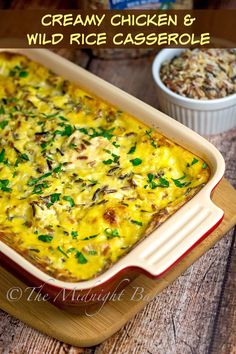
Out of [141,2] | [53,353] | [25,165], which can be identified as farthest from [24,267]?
[141,2]

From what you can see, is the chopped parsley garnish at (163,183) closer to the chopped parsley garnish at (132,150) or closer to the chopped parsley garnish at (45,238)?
the chopped parsley garnish at (132,150)

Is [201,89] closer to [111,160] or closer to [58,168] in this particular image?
[111,160]

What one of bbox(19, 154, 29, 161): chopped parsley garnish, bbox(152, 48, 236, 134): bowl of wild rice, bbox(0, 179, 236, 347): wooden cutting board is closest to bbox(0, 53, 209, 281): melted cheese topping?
bbox(19, 154, 29, 161): chopped parsley garnish

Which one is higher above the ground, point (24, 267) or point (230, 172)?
point (24, 267)

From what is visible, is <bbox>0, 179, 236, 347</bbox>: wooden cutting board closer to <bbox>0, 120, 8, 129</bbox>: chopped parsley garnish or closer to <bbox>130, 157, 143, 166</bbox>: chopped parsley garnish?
<bbox>130, 157, 143, 166</bbox>: chopped parsley garnish

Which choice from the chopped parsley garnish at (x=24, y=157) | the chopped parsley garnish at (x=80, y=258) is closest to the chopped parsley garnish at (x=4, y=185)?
the chopped parsley garnish at (x=24, y=157)

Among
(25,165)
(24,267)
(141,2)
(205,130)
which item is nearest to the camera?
(24,267)

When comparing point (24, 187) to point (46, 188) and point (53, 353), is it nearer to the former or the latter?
point (46, 188)
